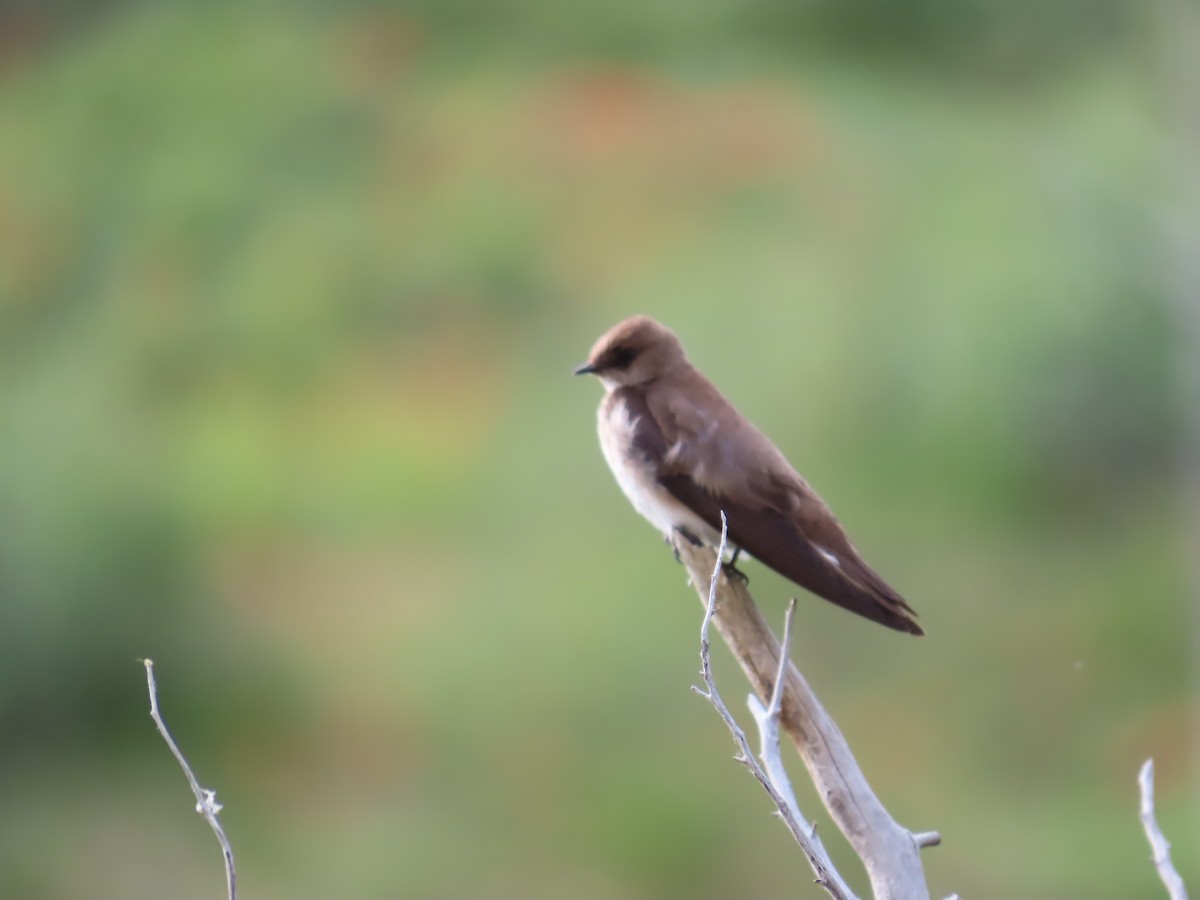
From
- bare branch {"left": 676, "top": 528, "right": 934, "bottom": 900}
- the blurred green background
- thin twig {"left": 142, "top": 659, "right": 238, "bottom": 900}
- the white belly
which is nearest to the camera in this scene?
thin twig {"left": 142, "top": 659, "right": 238, "bottom": 900}

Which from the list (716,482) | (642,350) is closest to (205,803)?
(716,482)

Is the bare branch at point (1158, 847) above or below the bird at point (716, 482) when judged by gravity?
below

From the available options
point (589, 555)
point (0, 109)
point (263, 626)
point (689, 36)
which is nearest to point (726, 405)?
point (589, 555)

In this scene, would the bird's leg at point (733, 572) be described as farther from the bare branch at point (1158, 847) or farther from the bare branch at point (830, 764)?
the bare branch at point (1158, 847)

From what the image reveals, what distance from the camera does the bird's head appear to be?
11.6ft

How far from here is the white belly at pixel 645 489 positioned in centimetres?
333

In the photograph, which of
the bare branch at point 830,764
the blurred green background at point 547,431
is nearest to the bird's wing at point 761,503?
the bare branch at point 830,764

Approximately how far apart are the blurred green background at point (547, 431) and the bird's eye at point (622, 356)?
2.97 metres

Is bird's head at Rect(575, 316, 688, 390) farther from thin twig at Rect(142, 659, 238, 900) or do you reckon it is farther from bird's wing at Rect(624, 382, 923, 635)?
thin twig at Rect(142, 659, 238, 900)

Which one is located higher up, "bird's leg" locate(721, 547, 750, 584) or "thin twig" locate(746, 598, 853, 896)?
"bird's leg" locate(721, 547, 750, 584)

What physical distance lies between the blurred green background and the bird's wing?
3153mm

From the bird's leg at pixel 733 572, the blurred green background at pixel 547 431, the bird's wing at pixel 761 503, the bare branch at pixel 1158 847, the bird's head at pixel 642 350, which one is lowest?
the bare branch at pixel 1158 847

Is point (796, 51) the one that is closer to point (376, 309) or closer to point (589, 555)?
point (376, 309)

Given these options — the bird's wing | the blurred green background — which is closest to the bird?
the bird's wing
